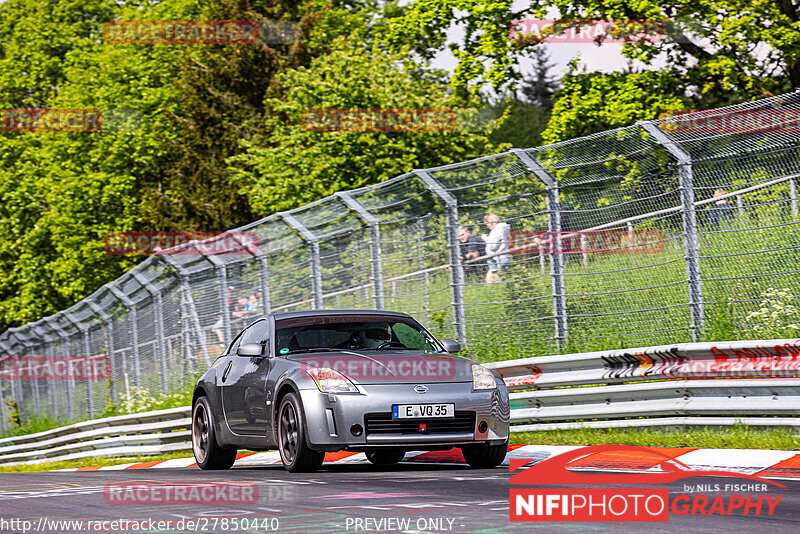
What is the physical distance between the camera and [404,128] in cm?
3228

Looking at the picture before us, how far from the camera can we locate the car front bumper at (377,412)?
9297mm

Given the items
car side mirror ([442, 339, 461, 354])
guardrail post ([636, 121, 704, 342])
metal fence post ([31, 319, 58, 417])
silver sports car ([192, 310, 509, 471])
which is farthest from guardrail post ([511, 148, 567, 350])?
metal fence post ([31, 319, 58, 417])

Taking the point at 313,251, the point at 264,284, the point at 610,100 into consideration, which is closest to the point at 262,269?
the point at 264,284

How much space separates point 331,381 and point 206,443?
2672 millimetres

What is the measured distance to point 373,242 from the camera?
15.4 m

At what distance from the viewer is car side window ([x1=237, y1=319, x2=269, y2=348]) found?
10940 mm

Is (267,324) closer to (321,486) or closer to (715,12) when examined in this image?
(321,486)

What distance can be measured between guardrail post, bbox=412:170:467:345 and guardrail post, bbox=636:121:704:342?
3043mm

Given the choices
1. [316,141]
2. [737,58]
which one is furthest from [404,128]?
[737,58]

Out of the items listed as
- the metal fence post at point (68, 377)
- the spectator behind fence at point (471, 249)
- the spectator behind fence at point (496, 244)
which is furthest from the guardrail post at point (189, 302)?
the spectator behind fence at point (496, 244)

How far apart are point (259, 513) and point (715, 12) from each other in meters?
21.0

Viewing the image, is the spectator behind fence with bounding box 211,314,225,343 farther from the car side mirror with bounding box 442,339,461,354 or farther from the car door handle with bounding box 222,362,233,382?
the car side mirror with bounding box 442,339,461,354

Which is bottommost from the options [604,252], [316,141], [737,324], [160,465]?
[160,465]

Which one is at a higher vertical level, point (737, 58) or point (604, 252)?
point (737, 58)
